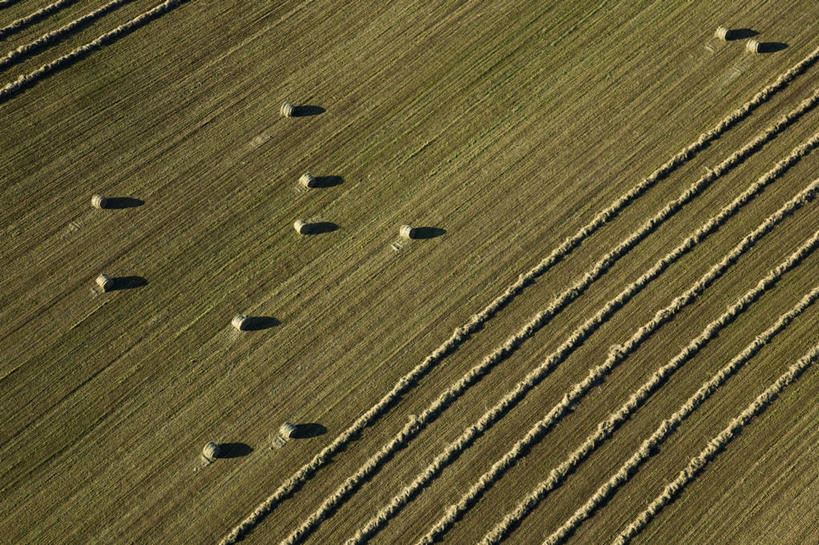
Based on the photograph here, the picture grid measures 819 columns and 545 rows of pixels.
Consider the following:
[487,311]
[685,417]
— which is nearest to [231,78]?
[487,311]

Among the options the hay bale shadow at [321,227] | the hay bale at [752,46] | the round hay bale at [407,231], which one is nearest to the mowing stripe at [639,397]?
the hay bale at [752,46]

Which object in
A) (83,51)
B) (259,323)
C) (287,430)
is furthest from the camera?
(83,51)

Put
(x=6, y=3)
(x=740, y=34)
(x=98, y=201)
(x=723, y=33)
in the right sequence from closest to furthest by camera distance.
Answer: (x=98, y=201)
(x=723, y=33)
(x=740, y=34)
(x=6, y=3)

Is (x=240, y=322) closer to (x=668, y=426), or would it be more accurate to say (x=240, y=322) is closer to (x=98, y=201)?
(x=98, y=201)

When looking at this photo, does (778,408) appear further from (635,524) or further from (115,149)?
(115,149)

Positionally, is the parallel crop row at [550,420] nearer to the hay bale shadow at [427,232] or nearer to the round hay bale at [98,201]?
A: the hay bale shadow at [427,232]

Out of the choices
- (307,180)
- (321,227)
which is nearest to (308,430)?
(321,227)
